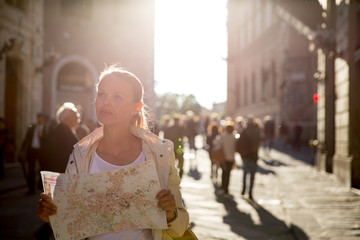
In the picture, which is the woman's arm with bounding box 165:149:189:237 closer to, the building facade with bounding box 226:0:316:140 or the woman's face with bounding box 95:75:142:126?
the woman's face with bounding box 95:75:142:126

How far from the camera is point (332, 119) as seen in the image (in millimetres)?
14539

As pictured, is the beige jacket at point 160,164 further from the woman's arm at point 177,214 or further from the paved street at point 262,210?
the paved street at point 262,210

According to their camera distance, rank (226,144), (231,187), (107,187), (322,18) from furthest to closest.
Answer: (322,18), (231,187), (226,144), (107,187)

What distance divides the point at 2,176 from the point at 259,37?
3321 centimetres

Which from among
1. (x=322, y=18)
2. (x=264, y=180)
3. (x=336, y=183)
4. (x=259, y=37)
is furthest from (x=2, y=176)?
(x=259, y=37)

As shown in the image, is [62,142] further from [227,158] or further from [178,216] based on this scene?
[227,158]

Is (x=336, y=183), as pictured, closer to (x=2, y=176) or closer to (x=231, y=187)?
(x=231, y=187)

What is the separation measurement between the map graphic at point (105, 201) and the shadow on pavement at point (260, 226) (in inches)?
167

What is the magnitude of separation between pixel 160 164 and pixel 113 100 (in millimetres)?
380

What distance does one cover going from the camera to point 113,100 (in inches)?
101

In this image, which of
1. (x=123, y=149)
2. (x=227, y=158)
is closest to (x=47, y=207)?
(x=123, y=149)

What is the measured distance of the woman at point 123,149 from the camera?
2.46 meters

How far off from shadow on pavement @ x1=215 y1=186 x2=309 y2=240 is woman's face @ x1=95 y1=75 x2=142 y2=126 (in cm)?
423

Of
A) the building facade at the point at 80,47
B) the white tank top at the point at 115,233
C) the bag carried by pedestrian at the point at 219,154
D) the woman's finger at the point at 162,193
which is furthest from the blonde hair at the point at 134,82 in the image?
the building facade at the point at 80,47
